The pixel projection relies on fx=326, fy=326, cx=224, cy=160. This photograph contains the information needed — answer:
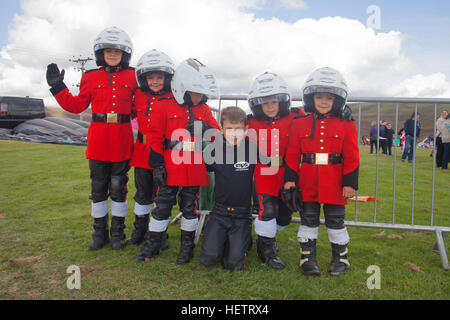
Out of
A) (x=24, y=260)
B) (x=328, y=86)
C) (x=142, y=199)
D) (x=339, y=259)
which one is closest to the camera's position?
(x=328, y=86)

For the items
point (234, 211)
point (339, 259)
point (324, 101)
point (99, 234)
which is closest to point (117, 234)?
point (99, 234)

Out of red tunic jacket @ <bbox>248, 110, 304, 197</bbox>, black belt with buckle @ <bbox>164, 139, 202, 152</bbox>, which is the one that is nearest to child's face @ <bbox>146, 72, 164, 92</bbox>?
black belt with buckle @ <bbox>164, 139, 202, 152</bbox>

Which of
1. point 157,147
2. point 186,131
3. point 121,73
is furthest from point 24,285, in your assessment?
point 121,73

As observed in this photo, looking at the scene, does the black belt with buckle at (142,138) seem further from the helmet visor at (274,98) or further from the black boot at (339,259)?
the black boot at (339,259)

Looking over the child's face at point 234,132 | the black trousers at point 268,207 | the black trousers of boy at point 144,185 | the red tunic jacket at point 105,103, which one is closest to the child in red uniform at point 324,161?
the black trousers at point 268,207

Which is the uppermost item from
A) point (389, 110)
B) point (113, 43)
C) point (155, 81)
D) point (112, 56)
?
point (389, 110)

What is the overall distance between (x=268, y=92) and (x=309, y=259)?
64.8 inches

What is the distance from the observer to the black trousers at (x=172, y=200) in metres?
3.36

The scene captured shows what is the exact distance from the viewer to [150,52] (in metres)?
3.50

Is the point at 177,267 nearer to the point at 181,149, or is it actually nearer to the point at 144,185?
the point at 144,185

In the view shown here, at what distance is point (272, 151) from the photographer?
3307 millimetres

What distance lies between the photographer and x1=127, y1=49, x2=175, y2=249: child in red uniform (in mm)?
3407

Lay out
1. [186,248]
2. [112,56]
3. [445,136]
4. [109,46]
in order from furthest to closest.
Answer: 1. [445,136]
2. [112,56]
3. [109,46]
4. [186,248]

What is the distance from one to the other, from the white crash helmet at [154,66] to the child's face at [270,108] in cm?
106
